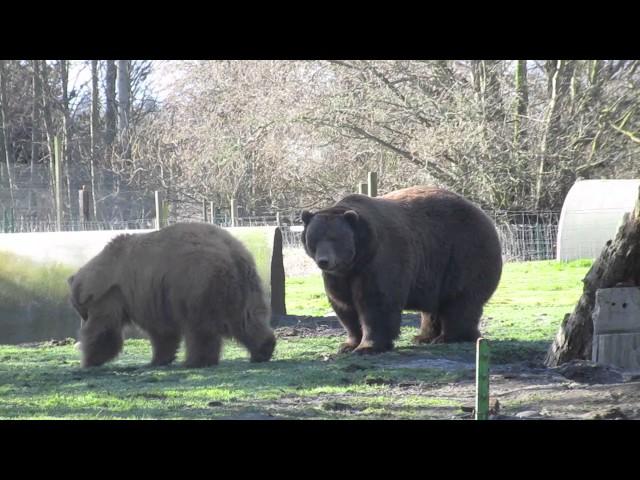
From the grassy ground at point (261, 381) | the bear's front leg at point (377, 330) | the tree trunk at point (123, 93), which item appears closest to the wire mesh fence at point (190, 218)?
the tree trunk at point (123, 93)

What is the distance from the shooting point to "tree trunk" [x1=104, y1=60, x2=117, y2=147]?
123ft

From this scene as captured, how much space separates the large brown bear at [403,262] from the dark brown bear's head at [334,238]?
11mm

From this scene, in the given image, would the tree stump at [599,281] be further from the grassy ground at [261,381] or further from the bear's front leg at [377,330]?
the bear's front leg at [377,330]

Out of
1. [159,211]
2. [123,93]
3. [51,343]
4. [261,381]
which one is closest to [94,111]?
[123,93]

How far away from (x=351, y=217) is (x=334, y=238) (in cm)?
34

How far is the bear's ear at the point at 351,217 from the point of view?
11.0 metres

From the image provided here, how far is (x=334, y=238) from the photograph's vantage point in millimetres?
10820

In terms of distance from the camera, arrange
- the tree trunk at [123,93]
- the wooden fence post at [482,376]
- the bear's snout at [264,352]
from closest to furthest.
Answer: the wooden fence post at [482,376]
the bear's snout at [264,352]
the tree trunk at [123,93]

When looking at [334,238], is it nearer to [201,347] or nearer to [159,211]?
[201,347]

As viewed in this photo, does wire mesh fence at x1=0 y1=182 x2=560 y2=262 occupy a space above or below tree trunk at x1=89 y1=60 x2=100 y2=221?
below

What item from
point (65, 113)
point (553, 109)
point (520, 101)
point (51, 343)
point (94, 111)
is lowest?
point (51, 343)

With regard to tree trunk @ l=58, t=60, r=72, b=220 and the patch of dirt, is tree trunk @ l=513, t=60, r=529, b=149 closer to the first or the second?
the patch of dirt

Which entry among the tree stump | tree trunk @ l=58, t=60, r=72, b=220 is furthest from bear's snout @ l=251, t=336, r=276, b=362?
tree trunk @ l=58, t=60, r=72, b=220
